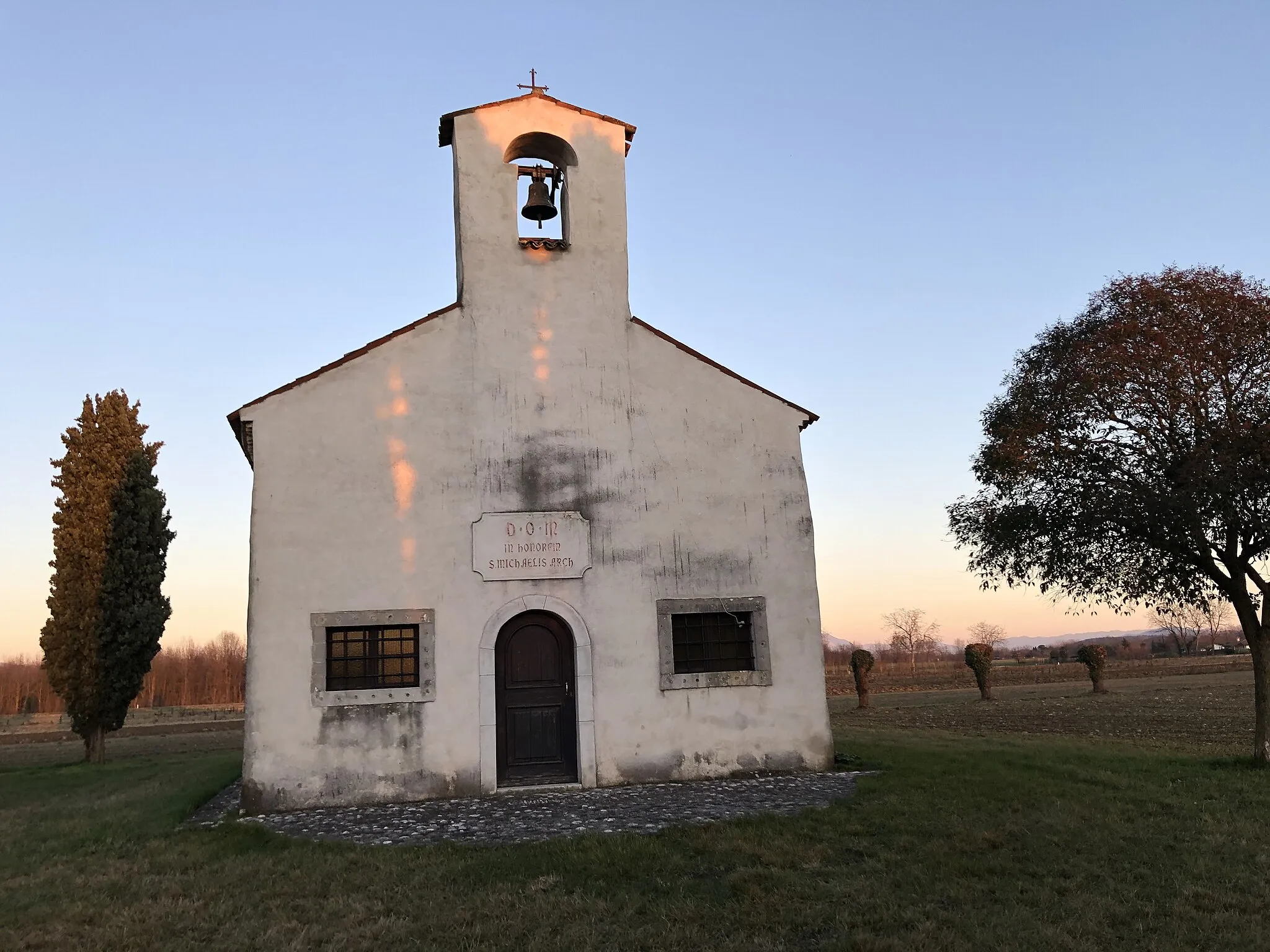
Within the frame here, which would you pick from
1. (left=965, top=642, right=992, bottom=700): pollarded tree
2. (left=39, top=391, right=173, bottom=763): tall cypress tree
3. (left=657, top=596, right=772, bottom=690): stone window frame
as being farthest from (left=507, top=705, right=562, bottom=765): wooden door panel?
(left=965, top=642, right=992, bottom=700): pollarded tree

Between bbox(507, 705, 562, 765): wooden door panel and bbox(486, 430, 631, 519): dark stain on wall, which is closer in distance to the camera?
bbox(507, 705, 562, 765): wooden door panel

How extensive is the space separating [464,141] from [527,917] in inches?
419

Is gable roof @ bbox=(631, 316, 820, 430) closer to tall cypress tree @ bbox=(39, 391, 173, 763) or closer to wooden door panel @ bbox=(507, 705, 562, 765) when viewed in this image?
wooden door panel @ bbox=(507, 705, 562, 765)

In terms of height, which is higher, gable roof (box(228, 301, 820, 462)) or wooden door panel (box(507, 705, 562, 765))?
gable roof (box(228, 301, 820, 462))

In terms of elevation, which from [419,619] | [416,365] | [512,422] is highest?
[416,365]

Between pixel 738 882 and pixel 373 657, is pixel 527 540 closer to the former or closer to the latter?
pixel 373 657

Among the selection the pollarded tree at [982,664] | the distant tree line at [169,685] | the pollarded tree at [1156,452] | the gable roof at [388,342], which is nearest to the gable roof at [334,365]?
the gable roof at [388,342]

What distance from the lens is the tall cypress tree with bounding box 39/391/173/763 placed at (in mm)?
20922

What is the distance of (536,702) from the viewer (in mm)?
11555

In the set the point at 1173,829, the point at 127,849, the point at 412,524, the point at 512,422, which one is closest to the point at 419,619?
the point at 412,524

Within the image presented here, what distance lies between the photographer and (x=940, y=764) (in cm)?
1215

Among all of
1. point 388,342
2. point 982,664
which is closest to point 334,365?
point 388,342

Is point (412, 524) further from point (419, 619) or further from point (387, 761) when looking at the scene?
point (387, 761)

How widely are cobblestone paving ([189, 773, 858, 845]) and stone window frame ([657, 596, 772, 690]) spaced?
1.31m
